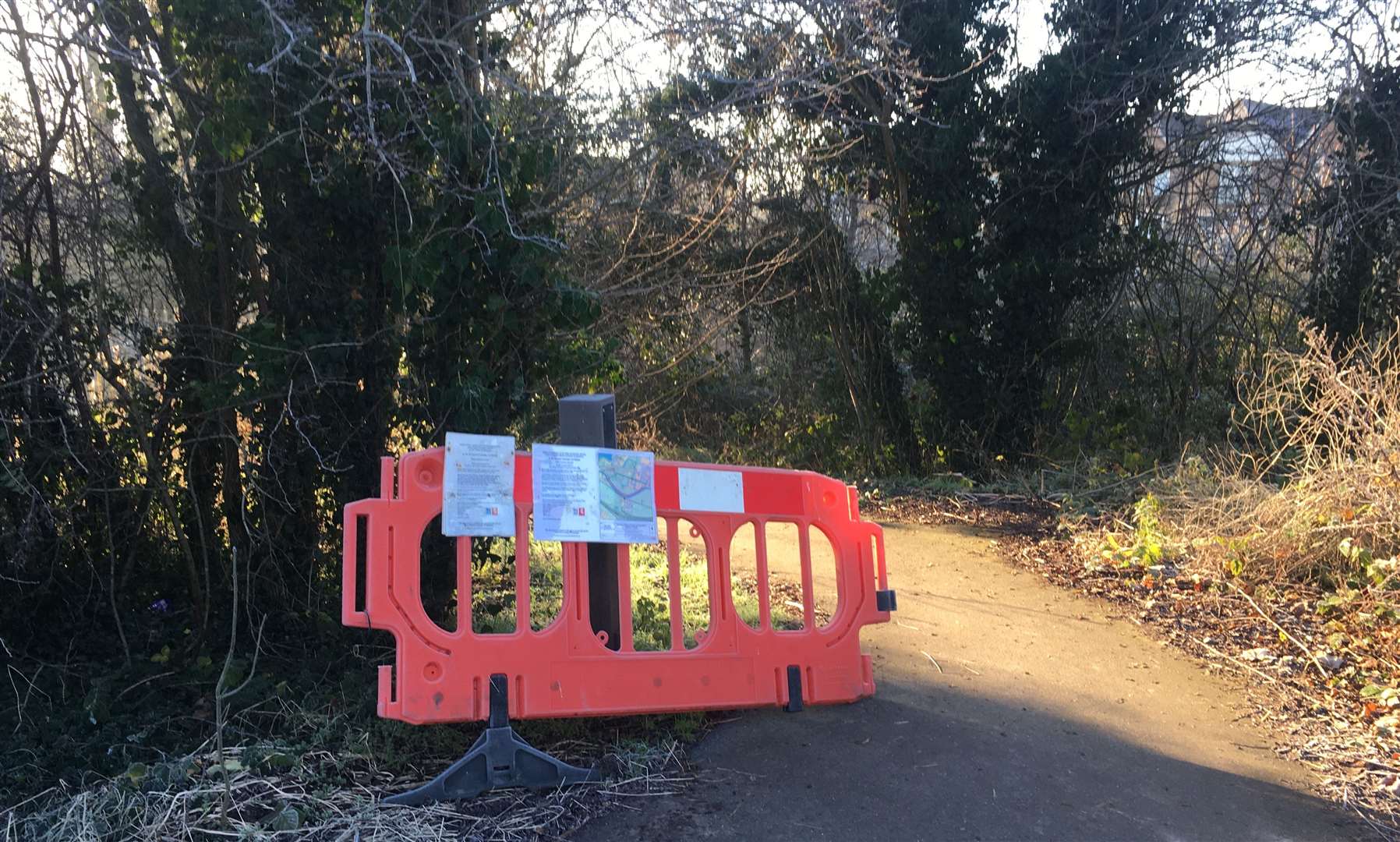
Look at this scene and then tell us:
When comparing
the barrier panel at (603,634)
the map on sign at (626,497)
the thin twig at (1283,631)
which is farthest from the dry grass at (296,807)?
the thin twig at (1283,631)

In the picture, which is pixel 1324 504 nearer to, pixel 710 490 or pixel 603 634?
pixel 710 490

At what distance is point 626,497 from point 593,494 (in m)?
0.16

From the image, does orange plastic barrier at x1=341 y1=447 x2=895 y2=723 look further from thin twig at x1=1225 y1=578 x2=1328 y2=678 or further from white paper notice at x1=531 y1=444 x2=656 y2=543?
thin twig at x1=1225 y1=578 x2=1328 y2=678

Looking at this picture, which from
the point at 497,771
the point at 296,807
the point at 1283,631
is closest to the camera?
the point at 296,807

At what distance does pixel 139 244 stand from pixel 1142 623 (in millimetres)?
6191

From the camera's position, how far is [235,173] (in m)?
5.32

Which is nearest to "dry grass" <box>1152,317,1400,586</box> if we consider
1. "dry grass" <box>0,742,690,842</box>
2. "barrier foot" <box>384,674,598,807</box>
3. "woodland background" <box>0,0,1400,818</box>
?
"woodland background" <box>0,0,1400,818</box>

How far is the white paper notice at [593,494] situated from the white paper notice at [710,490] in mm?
172

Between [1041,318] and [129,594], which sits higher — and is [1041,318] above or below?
above

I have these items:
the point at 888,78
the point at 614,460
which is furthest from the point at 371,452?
the point at 888,78

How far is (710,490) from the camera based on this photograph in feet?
16.6

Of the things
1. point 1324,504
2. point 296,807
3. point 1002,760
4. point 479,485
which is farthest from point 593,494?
point 1324,504

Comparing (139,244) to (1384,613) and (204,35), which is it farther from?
(1384,613)

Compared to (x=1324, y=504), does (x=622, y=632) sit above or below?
below
